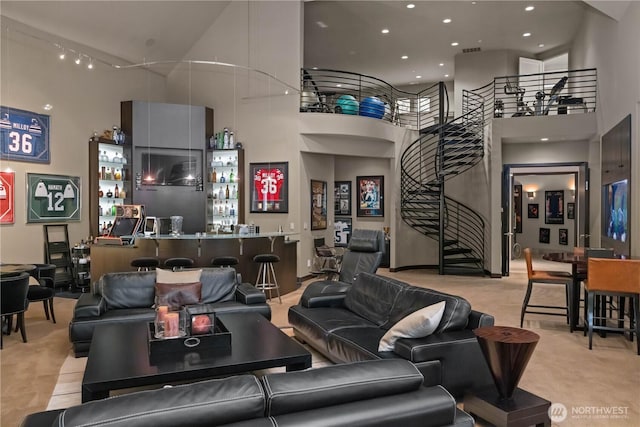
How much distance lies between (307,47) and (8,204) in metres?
7.56

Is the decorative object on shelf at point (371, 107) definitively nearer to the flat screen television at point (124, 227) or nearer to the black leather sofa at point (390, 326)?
the flat screen television at point (124, 227)

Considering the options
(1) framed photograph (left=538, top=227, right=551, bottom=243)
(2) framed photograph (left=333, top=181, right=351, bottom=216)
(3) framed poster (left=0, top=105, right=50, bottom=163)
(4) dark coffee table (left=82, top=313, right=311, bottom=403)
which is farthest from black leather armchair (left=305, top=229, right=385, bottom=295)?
(1) framed photograph (left=538, top=227, right=551, bottom=243)

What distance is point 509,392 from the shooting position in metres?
3.02

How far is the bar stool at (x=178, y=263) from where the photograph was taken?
6727mm

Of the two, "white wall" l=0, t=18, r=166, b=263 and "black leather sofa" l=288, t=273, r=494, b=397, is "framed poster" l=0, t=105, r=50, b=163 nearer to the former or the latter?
"white wall" l=0, t=18, r=166, b=263

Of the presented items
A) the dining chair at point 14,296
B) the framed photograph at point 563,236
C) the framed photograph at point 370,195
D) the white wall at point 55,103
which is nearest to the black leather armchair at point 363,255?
the dining chair at point 14,296

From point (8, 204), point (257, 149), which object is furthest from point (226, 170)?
point (8, 204)

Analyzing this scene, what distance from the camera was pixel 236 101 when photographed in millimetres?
9531

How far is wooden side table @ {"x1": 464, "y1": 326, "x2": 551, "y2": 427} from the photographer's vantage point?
9.53 feet

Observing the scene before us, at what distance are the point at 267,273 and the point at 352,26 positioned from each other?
20.2 ft

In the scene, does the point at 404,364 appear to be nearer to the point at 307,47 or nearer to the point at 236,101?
the point at 236,101

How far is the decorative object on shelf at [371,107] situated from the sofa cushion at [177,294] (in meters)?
6.01

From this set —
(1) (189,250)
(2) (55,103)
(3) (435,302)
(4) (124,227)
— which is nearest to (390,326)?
(3) (435,302)

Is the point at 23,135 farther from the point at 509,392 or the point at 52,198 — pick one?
the point at 509,392
